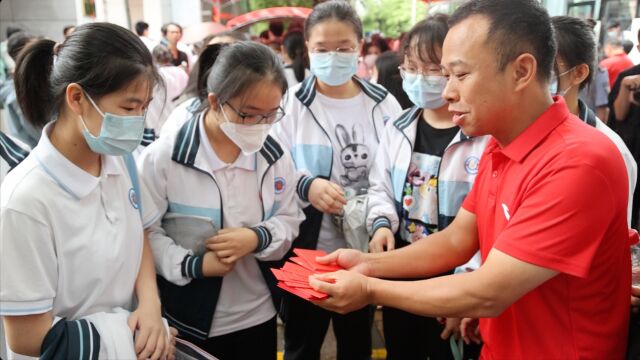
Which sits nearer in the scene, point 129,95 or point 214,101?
point 129,95

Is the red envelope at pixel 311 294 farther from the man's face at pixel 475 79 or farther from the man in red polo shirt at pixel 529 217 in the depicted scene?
the man's face at pixel 475 79

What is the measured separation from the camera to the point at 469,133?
59.2 inches

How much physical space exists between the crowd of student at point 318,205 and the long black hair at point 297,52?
246 cm

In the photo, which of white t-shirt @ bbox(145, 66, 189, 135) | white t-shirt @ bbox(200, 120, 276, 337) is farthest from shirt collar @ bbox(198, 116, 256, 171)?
white t-shirt @ bbox(145, 66, 189, 135)

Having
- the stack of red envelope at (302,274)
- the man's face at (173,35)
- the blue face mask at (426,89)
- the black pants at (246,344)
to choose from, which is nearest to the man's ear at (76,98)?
the stack of red envelope at (302,274)

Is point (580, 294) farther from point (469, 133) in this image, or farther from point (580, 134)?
point (469, 133)

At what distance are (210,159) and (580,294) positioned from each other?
4.33 feet

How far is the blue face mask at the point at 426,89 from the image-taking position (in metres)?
2.21

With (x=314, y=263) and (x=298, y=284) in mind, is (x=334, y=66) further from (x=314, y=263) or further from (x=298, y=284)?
(x=298, y=284)

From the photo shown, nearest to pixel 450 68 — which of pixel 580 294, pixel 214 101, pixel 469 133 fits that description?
pixel 469 133

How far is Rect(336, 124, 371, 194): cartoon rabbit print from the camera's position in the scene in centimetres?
256

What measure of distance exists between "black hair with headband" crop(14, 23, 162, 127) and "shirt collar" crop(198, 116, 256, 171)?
410mm

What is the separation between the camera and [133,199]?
171cm

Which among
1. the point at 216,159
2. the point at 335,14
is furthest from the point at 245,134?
the point at 335,14
